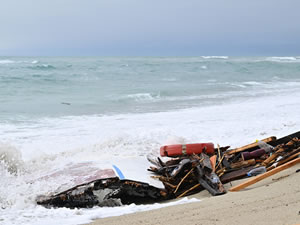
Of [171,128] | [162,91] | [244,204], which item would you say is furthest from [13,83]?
[244,204]

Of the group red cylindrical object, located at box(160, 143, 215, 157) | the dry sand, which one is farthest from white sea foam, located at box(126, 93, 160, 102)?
the dry sand

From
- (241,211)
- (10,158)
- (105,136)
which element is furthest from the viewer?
(105,136)

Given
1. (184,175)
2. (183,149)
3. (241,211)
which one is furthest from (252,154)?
(241,211)

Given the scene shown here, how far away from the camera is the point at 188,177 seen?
589 centimetres

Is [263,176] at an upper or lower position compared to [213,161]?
upper

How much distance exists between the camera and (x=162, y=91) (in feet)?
76.0

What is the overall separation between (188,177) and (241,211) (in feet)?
7.31

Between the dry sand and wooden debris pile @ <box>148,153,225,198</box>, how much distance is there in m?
0.68

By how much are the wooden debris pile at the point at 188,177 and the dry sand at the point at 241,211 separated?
0.68 m

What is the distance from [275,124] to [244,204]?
285 inches

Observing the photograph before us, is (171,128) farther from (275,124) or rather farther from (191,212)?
(191,212)

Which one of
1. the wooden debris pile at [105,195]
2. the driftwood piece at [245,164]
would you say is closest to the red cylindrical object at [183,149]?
the driftwood piece at [245,164]

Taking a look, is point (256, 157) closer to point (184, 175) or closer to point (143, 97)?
point (184, 175)

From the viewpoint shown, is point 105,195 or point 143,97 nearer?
point 105,195
